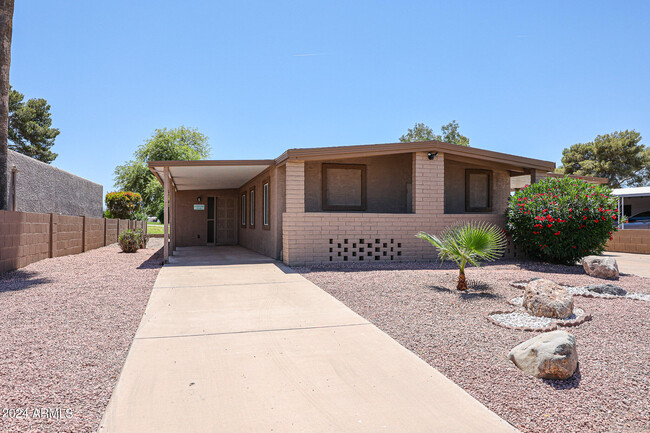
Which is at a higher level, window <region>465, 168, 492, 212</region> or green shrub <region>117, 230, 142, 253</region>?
window <region>465, 168, 492, 212</region>

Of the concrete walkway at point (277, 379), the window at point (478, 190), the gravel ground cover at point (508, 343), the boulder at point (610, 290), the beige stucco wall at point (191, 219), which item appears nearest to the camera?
the concrete walkway at point (277, 379)

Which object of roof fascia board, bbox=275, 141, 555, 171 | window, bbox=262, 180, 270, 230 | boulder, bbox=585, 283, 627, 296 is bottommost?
boulder, bbox=585, 283, 627, 296

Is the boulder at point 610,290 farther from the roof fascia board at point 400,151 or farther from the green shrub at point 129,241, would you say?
the green shrub at point 129,241

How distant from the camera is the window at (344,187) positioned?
1174 cm

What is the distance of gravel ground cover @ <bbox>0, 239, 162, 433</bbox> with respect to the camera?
110 inches

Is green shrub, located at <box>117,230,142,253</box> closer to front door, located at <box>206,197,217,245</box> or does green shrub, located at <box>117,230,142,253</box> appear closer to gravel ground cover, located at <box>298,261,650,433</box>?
front door, located at <box>206,197,217,245</box>

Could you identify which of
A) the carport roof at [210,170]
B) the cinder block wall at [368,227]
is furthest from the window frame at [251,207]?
the cinder block wall at [368,227]

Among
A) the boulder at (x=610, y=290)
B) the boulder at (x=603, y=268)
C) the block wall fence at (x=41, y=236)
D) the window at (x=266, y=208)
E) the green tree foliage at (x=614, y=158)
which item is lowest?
the boulder at (x=610, y=290)

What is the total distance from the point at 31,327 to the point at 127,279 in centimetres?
356

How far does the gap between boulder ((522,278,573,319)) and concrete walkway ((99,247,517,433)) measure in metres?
2.28

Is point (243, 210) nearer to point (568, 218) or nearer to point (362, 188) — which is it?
point (362, 188)

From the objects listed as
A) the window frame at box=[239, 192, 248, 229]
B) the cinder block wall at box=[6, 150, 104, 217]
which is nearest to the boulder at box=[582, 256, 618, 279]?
the window frame at box=[239, 192, 248, 229]

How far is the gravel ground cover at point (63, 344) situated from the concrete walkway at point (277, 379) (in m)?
0.20

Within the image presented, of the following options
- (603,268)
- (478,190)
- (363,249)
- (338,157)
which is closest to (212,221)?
(338,157)
